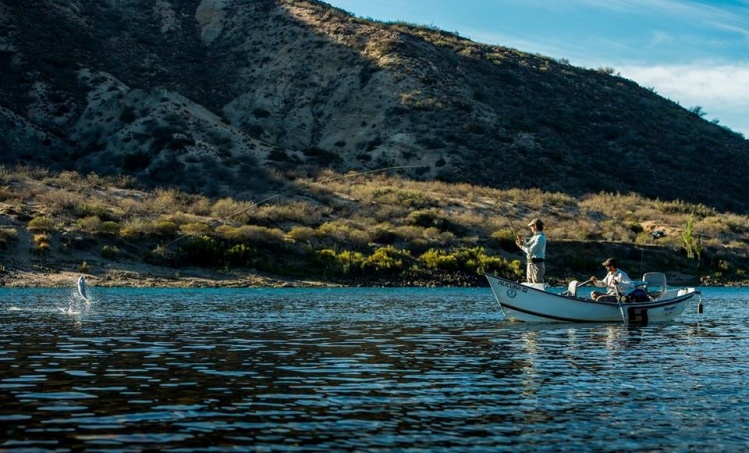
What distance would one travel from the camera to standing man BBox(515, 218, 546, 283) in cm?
3045

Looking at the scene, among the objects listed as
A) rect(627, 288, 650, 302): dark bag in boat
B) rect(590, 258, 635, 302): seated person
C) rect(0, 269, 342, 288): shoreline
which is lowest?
rect(0, 269, 342, 288): shoreline

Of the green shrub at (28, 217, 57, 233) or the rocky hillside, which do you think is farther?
the rocky hillside

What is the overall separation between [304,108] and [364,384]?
92256 mm

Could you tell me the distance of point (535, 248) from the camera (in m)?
30.8

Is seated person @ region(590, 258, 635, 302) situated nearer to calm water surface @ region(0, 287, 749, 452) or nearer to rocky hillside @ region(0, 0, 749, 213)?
calm water surface @ region(0, 287, 749, 452)

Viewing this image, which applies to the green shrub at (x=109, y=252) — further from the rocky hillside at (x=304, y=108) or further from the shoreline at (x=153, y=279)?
the rocky hillside at (x=304, y=108)

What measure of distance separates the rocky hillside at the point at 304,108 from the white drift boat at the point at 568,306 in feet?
155

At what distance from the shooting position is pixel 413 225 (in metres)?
70.4

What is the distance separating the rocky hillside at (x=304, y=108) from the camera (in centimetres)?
8781

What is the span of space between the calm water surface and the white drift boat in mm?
735

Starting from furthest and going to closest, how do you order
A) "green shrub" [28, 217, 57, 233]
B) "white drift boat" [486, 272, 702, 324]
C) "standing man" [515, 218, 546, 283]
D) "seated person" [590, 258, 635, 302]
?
"green shrub" [28, 217, 57, 233] → "seated person" [590, 258, 635, 302] → "white drift boat" [486, 272, 702, 324] → "standing man" [515, 218, 546, 283]

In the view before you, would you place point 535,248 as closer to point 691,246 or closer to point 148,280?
point 148,280

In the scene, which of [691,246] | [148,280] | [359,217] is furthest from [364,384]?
[691,246]

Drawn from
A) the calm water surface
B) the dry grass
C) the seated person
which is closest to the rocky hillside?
the dry grass
